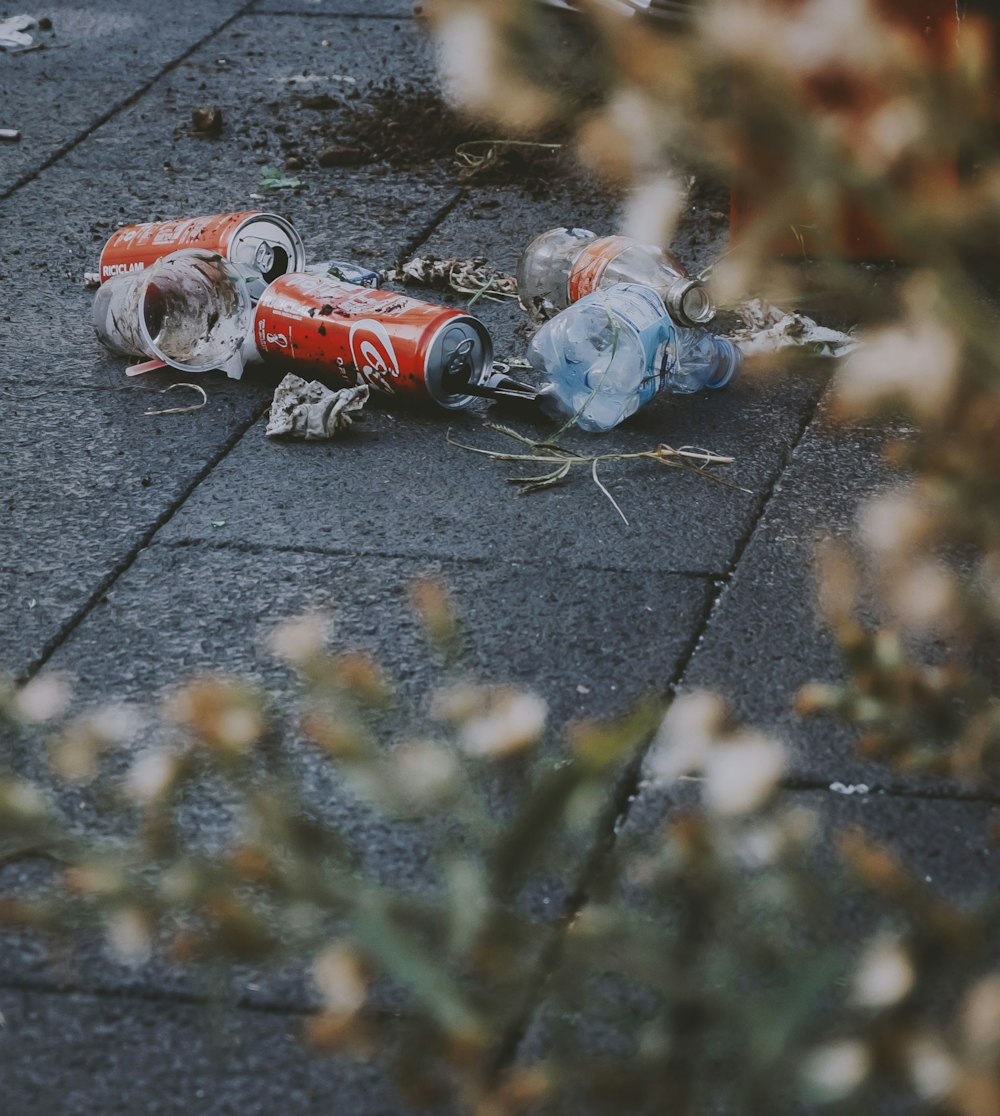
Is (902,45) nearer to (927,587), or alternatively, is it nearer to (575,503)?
(927,587)

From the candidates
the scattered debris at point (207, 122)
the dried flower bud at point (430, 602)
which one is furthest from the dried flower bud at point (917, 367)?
the scattered debris at point (207, 122)

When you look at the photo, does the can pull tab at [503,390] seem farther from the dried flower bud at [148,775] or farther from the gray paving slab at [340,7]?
the gray paving slab at [340,7]

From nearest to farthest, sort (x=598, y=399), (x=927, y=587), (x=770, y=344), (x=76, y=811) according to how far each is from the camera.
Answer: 1. (x=76, y=811)
2. (x=927, y=587)
3. (x=598, y=399)
4. (x=770, y=344)

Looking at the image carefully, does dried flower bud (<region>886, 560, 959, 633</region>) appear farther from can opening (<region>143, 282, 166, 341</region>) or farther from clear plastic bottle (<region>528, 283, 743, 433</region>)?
can opening (<region>143, 282, 166, 341</region>)

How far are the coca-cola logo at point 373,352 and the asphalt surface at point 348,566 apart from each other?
0.13m

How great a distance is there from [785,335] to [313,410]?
1167mm

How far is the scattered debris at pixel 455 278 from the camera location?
4055mm

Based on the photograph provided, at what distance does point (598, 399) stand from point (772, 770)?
4.36 ft

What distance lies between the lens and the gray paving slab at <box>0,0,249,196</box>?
17.5ft

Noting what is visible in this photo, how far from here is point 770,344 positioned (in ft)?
11.9

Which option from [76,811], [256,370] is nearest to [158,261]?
[256,370]

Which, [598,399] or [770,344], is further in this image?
[770,344]

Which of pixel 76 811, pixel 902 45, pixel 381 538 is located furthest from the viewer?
pixel 381 538

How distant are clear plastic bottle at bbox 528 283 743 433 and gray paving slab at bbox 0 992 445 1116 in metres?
1.74
